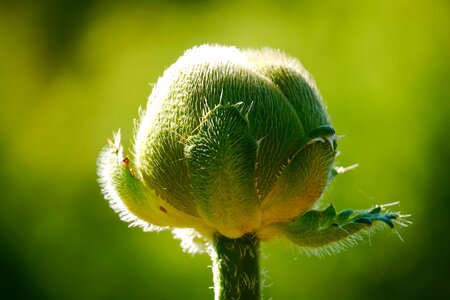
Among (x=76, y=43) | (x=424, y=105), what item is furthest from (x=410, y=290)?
(x=76, y=43)

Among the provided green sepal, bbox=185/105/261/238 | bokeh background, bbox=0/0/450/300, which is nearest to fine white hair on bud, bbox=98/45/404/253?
green sepal, bbox=185/105/261/238

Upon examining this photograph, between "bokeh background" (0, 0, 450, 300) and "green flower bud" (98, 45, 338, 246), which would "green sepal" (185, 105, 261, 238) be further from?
"bokeh background" (0, 0, 450, 300)

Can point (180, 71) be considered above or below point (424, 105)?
below

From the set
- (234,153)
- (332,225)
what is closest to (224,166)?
(234,153)

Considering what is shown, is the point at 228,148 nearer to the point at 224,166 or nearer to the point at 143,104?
the point at 224,166

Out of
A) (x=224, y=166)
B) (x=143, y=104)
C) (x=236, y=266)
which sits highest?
(x=143, y=104)

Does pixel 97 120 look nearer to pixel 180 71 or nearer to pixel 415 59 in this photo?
pixel 415 59
